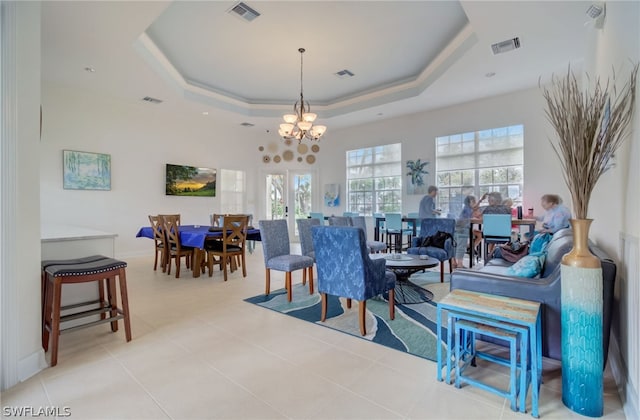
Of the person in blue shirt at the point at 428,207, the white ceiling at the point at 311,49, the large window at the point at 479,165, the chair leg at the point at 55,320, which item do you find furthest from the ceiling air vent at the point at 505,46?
the chair leg at the point at 55,320

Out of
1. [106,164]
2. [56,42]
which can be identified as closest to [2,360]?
[56,42]

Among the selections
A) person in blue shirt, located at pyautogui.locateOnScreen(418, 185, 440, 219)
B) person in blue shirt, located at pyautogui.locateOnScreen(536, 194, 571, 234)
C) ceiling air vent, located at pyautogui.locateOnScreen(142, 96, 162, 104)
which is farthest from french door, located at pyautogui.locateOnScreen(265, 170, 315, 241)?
person in blue shirt, located at pyautogui.locateOnScreen(536, 194, 571, 234)

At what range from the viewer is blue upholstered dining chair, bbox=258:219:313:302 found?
135 inches

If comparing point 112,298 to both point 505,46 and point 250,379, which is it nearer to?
point 250,379

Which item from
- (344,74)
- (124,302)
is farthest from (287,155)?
(124,302)

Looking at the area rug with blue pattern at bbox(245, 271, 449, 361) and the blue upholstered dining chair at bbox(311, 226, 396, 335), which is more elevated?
the blue upholstered dining chair at bbox(311, 226, 396, 335)

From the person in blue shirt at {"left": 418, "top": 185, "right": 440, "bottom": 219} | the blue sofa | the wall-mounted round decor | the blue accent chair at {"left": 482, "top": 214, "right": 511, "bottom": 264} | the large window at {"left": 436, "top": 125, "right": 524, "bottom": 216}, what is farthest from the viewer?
the wall-mounted round decor

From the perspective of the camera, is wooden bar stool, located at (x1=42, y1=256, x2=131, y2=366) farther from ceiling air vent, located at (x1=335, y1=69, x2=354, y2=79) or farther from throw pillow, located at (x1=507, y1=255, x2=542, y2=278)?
ceiling air vent, located at (x1=335, y1=69, x2=354, y2=79)

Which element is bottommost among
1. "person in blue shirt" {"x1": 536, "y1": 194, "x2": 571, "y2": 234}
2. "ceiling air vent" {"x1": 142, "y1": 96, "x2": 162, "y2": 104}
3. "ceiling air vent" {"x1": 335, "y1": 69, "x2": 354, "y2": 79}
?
"person in blue shirt" {"x1": 536, "y1": 194, "x2": 571, "y2": 234}

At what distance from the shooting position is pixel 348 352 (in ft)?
7.48

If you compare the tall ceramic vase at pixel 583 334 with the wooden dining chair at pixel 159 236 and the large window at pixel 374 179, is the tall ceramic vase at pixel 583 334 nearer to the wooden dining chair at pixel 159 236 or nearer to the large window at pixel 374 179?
the wooden dining chair at pixel 159 236

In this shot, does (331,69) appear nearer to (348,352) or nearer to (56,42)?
(56,42)

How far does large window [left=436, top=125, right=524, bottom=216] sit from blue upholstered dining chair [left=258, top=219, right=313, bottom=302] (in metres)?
4.64

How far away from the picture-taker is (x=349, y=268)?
2613 mm
